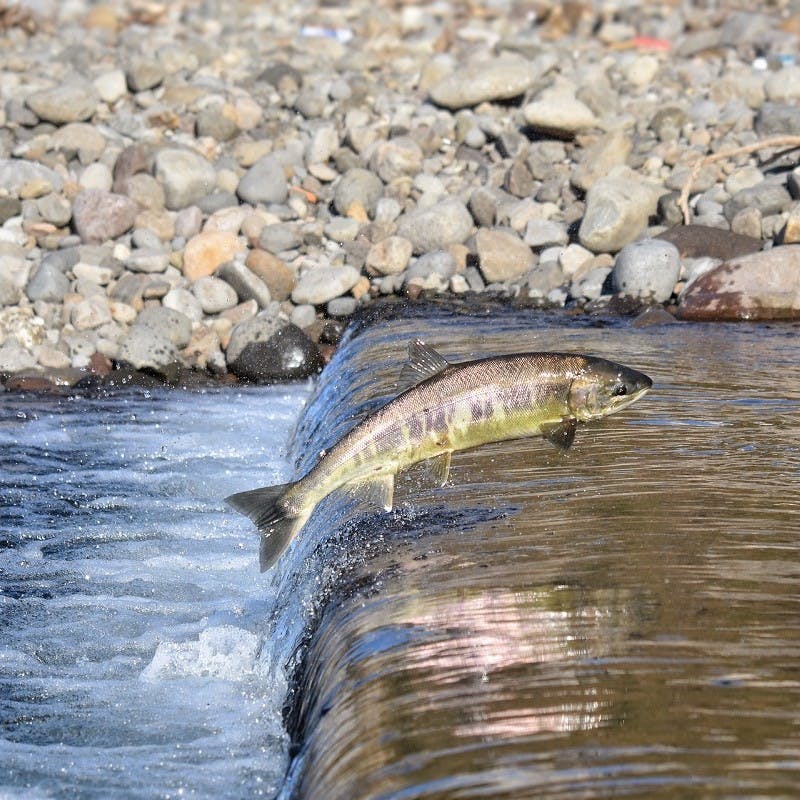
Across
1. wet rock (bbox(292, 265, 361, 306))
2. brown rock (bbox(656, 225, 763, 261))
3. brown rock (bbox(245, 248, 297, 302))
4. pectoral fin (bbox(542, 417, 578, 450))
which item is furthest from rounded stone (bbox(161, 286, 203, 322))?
pectoral fin (bbox(542, 417, 578, 450))

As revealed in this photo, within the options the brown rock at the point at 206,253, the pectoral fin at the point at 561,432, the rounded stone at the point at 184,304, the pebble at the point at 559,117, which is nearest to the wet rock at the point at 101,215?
the brown rock at the point at 206,253

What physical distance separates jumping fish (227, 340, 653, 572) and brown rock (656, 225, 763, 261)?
647 centimetres

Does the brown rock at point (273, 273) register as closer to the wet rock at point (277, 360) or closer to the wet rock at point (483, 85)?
the wet rock at point (277, 360)

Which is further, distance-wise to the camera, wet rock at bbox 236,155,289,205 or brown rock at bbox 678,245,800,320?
wet rock at bbox 236,155,289,205

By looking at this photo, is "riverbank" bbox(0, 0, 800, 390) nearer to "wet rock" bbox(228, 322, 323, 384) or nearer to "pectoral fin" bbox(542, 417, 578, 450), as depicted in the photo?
"wet rock" bbox(228, 322, 323, 384)

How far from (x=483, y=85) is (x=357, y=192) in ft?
7.50

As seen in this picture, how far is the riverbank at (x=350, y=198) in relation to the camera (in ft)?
34.3

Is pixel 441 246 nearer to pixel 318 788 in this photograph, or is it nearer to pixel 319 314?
pixel 319 314

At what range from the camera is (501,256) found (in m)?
10.9

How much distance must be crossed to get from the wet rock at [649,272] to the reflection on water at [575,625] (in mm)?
3530

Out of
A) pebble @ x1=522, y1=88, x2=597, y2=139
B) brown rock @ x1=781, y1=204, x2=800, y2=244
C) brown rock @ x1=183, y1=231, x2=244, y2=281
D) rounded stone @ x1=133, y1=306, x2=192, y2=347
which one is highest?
pebble @ x1=522, y1=88, x2=597, y2=139

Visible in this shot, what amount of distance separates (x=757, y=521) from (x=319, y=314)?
6443 mm

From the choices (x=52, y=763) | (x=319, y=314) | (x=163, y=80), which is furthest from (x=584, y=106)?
(x=52, y=763)

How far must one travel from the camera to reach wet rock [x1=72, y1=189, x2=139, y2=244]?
11680 mm
